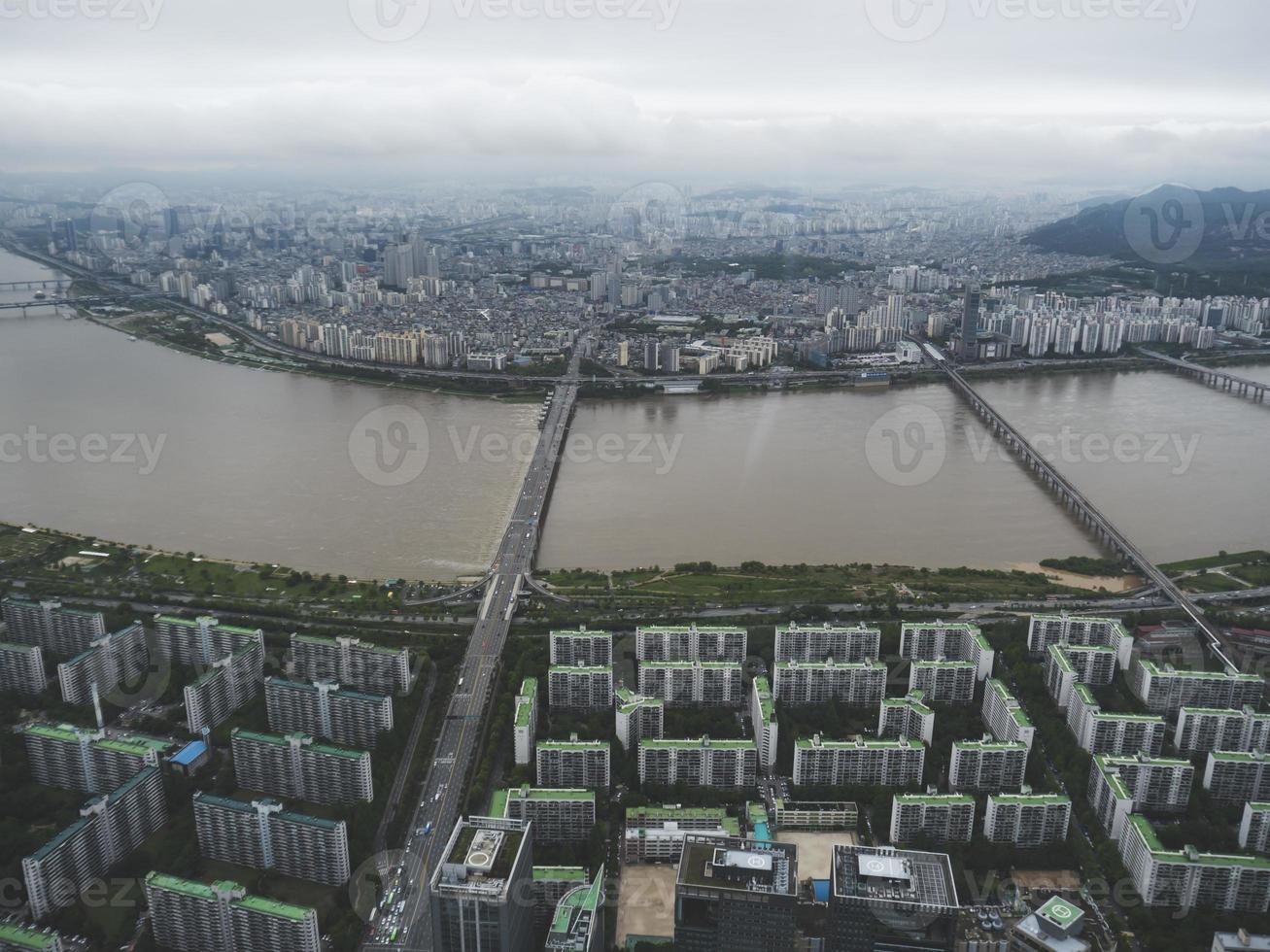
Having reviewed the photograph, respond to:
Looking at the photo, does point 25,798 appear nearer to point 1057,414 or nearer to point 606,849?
point 606,849

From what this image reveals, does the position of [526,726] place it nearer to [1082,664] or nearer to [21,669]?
[21,669]

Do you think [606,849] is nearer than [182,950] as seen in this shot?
No

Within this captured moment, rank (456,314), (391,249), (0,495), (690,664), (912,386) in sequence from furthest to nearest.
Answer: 1. (391,249)
2. (456,314)
3. (912,386)
4. (0,495)
5. (690,664)

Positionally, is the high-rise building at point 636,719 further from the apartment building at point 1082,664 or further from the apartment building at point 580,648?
the apartment building at point 1082,664

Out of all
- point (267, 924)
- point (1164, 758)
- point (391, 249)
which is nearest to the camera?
point (267, 924)

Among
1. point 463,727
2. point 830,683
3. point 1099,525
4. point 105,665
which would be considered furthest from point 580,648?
point 1099,525

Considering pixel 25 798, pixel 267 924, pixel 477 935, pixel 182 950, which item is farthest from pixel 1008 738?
pixel 25 798

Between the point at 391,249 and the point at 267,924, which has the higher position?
the point at 391,249

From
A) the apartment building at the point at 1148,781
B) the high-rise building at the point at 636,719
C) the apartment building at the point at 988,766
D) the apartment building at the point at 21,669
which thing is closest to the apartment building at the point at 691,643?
the high-rise building at the point at 636,719
